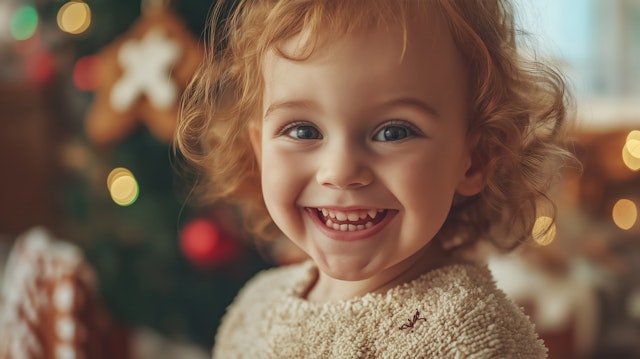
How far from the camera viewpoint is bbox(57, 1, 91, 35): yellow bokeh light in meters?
2.26

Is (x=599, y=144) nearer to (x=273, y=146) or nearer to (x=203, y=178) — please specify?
(x=203, y=178)

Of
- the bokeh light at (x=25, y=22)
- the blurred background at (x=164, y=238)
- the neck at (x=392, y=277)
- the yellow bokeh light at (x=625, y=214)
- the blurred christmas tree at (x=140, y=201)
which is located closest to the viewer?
the neck at (x=392, y=277)

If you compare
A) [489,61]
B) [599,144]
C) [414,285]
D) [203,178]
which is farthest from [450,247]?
[599,144]

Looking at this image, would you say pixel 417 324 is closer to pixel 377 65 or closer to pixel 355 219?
pixel 355 219

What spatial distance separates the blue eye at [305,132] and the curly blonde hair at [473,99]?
8 centimetres

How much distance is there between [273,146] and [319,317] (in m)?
0.18

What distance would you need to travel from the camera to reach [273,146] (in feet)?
2.56

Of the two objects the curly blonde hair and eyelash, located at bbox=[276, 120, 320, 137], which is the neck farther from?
eyelash, located at bbox=[276, 120, 320, 137]

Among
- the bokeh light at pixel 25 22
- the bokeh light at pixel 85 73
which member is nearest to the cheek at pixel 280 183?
the bokeh light at pixel 85 73

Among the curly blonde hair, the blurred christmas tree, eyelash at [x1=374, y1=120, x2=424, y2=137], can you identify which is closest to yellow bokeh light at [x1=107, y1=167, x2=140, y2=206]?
the blurred christmas tree

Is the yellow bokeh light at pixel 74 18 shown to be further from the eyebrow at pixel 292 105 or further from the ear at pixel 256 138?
the eyebrow at pixel 292 105

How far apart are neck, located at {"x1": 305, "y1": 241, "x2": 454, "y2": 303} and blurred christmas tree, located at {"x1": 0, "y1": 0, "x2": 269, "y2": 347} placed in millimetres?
1214

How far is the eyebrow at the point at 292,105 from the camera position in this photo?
0.73 m

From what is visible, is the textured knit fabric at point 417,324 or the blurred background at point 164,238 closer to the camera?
the textured knit fabric at point 417,324
